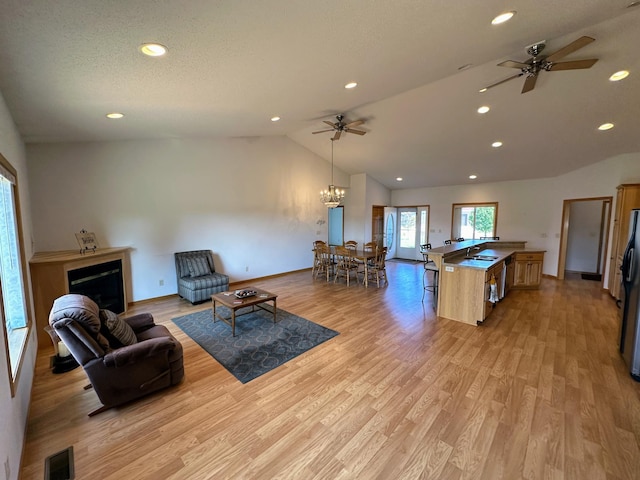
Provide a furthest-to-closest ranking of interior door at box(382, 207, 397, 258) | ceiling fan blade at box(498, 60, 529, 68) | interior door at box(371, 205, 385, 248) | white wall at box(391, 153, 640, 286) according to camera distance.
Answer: interior door at box(382, 207, 397, 258) < interior door at box(371, 205, 385, 248) < white wall at box(391, 153, 640, 286) < ceiling fan blade at box(498, 60, 529, 68)

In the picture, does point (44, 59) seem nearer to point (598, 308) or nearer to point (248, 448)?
point (248, 448)

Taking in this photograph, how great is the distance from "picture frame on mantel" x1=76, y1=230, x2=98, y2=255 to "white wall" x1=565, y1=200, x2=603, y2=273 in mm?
11313

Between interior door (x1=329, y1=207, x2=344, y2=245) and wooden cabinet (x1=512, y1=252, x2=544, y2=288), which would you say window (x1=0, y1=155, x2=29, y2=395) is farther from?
wooden cabinet (x1=512, y1=252, x2=544, y2=288)

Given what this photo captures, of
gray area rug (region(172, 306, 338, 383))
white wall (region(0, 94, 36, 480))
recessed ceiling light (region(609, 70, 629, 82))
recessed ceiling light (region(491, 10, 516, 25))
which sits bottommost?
gray area rug (region(172, 306, 338, 383))

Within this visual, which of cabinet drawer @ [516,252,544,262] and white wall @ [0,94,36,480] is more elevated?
cabinet drawer @ [516,252,544,262]

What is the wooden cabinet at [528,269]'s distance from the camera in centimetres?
582

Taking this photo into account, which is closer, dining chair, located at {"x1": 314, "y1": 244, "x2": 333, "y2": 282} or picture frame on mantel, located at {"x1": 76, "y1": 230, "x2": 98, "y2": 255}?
picture frame on mantel, located at {"x1": 76, "y1": 230, "x2": 98, "y2": 255}

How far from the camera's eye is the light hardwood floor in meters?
1.76

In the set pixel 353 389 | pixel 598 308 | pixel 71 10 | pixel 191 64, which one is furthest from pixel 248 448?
pixel 598 308

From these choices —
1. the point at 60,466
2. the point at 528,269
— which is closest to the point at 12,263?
the point at 60,466

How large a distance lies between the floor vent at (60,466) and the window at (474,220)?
9.38 metres

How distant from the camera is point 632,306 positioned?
9.46 feet

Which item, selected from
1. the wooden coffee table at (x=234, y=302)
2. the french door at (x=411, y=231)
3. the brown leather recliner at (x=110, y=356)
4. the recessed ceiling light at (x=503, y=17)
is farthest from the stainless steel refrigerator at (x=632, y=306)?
the french door at (x=411, y=231)

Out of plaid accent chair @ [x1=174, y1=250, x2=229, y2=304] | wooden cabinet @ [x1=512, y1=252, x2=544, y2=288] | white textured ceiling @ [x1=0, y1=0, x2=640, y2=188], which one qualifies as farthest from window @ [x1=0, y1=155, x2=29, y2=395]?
wooden cabinet @ [x1=512, y1=252, x2=544, y2=288]
